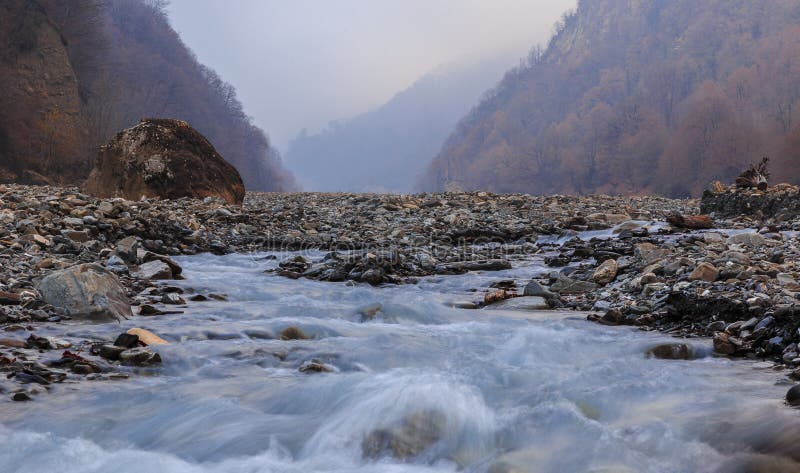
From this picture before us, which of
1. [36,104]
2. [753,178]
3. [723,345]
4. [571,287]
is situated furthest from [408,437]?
[36,104]

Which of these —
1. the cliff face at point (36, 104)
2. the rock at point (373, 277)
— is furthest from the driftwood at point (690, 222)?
the cliff face at point (36, 104)

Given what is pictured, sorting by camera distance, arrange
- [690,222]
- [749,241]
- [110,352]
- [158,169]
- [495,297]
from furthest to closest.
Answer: [158,169] < [690,222] < [749,241] < [495,297] < [110,352]

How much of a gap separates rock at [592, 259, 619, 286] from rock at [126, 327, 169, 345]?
4.49 metres

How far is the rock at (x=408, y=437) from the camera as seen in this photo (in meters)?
3.15

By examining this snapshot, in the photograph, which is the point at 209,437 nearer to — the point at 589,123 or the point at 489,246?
the point at 489,246

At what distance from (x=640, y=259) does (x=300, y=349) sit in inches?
165

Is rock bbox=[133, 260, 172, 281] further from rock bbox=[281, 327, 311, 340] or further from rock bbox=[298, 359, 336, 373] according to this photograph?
rock bbox=[298, 359, 336, 373]

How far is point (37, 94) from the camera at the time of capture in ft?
98.0

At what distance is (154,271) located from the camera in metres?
6.98

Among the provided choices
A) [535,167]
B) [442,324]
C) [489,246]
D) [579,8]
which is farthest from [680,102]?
[442,324]

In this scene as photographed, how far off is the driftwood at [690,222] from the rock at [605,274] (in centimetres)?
514

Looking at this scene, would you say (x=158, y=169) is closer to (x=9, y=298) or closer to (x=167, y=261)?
(x=167, y=261)

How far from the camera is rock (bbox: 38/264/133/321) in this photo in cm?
487

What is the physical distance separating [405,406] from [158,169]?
1230 centimetres
